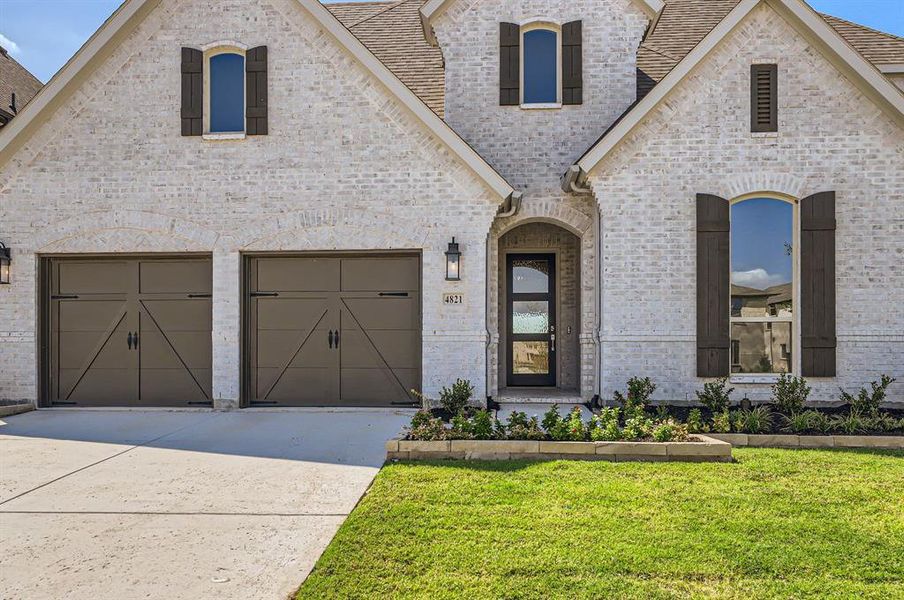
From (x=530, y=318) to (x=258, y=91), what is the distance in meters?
6.35

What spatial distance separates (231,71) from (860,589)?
10.1m

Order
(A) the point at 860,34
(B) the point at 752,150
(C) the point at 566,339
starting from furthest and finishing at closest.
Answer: (A) the point at 860,34 → (C) the point at 566,339 → (B) the point at 752,150

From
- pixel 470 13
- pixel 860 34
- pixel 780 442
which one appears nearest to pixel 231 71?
pixel 470 13

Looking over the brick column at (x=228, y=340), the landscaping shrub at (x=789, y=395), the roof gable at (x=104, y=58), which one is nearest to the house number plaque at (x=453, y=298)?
the roof gable at (x=104, y=58)

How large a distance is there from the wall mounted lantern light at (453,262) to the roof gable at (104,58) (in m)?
A: 1.09

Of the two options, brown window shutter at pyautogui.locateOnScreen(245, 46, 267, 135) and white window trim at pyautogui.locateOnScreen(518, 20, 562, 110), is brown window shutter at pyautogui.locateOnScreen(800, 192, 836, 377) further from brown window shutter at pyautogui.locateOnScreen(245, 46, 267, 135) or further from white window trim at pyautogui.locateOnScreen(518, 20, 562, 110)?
brown window shutter at pyautogui.locateOnScreen(245, 46, 267, 135)

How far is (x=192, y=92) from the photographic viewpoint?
30.2 ft

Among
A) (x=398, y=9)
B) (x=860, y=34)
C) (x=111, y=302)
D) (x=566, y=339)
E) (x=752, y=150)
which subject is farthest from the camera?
(x=398, y=9)

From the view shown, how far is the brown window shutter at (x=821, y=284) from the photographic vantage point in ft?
28.5

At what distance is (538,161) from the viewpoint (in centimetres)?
990

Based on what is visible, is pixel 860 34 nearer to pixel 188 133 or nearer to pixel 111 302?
pixel 188 133

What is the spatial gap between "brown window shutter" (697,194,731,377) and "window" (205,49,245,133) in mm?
7610

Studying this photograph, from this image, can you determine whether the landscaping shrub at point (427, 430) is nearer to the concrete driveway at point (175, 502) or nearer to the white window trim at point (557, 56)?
the concrete driveway at point (175, 502)

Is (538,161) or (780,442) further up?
(538,161)
